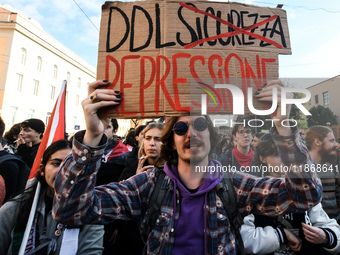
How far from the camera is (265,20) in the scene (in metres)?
1.60

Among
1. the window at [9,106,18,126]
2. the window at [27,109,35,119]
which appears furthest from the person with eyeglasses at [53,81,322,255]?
the window at [27,109,35,119]

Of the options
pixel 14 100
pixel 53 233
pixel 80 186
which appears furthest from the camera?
pixel 14 100

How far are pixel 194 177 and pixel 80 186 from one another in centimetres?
69

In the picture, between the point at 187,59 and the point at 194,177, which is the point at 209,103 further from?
the point at 194,177

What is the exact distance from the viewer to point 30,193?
188 centimetres

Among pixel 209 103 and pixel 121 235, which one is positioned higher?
pixel 209 103

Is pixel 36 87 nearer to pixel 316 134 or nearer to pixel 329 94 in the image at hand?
pixel 316 134

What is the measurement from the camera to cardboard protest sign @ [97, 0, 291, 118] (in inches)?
58.3

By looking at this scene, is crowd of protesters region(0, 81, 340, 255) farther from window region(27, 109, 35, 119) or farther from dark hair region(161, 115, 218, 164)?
window region(27, 109, 35, 119)

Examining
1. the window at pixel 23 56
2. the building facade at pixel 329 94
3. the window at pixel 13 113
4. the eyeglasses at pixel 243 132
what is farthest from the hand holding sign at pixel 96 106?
the window at pixel 23 56

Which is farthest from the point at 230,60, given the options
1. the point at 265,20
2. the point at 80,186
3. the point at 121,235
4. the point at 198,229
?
the point at 121,235

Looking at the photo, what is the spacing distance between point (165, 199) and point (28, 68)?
1012 inches

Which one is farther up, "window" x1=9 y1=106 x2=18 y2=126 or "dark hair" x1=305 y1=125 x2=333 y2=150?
"window" x1=9 y1=106 x2=18 y2=126

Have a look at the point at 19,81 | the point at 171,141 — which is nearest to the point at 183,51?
the point at 171,141
